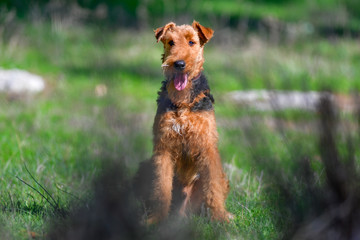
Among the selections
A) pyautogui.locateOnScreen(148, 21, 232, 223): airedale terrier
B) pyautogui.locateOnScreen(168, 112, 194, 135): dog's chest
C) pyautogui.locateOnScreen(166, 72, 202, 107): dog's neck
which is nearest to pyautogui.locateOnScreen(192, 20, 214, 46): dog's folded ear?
pyautogui.locateOnScreen(148, 21, 232, 223): airedale terrier

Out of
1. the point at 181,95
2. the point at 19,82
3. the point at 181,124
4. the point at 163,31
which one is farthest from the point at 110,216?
the point at 19,82

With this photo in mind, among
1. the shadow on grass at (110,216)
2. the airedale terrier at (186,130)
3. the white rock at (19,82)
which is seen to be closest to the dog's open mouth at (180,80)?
the airedale terrier at (186,130)

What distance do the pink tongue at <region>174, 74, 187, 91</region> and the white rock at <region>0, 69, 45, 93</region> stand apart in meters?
5.21

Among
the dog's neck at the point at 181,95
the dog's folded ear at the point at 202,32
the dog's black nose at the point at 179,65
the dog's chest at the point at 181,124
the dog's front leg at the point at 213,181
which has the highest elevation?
the dog's folded ear at the point at 202,32

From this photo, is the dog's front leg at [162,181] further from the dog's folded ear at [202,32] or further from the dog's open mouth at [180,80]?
the dog's folded ear at [202,32]

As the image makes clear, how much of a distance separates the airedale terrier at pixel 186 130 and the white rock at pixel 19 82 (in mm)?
5107

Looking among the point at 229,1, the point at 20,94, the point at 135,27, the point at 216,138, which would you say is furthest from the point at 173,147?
the point at 229,1

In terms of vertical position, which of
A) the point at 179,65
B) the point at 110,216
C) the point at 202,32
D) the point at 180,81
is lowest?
the point at 110,216

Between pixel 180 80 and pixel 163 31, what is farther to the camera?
pixel 163 31

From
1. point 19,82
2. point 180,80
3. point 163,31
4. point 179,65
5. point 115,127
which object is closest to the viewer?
point 115,127

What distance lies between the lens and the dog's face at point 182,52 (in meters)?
3.31

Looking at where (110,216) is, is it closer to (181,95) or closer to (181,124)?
(181,124)

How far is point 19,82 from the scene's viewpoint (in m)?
8.21

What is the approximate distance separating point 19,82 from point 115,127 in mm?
6779
